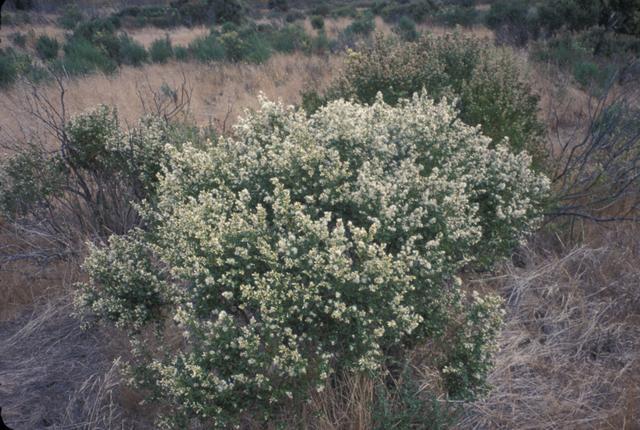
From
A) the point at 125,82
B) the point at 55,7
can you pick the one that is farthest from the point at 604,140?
the point at 55,7

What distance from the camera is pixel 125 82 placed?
36.5 ft

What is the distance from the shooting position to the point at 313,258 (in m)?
2.76

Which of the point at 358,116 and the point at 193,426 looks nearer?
the point at 193,426

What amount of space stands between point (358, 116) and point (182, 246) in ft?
5.50

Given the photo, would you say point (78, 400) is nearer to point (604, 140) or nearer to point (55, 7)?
point (604, 140)

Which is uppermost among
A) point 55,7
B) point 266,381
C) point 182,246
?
point 182,246

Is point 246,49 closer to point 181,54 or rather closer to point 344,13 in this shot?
point 181,54

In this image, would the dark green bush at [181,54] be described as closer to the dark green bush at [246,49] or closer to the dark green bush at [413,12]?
the dark green bush at [246,49]

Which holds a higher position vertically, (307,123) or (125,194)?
(307,123)

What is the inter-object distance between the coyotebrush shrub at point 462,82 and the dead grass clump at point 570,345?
Answer: 1472 millimetres

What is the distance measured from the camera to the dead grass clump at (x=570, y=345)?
324cm

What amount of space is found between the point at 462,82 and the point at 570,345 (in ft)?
12.8

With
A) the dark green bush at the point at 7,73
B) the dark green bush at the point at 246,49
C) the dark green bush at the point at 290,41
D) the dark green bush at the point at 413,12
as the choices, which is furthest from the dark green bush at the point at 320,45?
the dark green bush at the point at 413,12

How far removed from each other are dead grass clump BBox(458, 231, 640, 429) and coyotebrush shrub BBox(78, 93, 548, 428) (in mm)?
507
